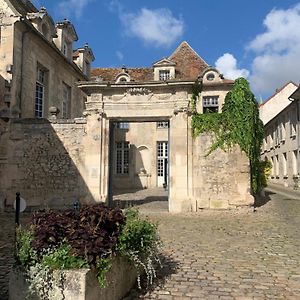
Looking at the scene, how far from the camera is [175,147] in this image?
486 inches

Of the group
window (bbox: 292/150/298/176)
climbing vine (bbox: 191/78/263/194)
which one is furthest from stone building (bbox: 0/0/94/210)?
window (bbox: 292/150/298/176)

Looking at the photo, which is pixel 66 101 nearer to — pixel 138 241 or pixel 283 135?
pixel 138 241

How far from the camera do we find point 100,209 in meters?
4.09

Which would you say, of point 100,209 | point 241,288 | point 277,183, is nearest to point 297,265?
point 241,288

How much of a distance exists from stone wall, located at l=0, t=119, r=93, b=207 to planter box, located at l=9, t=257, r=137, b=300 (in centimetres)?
898

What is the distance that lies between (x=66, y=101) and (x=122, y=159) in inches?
353

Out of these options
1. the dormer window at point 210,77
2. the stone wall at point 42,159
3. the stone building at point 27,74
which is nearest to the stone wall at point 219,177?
the stone wall at point 42,159

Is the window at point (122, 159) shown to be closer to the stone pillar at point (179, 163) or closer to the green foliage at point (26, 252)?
the stone pillar at point (179, 163)

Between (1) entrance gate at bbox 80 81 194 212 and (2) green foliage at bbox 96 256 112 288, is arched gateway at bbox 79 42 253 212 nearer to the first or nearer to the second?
(1) entrance gate at bbox 80 81 194 212

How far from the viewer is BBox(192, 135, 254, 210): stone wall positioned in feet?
39.7

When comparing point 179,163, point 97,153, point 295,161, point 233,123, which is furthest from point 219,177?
point 295,161

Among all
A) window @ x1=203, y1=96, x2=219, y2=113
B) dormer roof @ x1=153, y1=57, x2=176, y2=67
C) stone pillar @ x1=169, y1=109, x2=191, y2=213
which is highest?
dormer roof @ x1=153, y1=57, x2=176, y2=67

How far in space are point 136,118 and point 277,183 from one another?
21709mm

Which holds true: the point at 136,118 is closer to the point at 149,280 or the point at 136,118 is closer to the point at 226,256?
the point at 226,256
